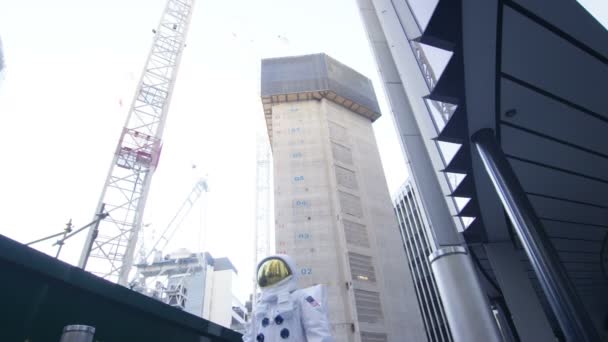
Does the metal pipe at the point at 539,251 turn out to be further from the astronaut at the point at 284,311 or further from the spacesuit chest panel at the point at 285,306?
the spacesuit chest panel at the point at 285,306

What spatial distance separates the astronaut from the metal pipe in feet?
10.3

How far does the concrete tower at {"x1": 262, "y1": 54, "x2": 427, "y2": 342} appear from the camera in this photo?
71.6ft

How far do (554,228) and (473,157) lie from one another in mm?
5402

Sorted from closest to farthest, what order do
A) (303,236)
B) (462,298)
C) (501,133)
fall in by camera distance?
(462,298) → (501,133) → (303,236)

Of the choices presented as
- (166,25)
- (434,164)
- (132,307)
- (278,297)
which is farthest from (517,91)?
(166,25)

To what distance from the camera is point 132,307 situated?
3145mm

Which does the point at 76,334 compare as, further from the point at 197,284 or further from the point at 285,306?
the point at 197,284

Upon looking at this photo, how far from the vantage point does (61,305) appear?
2.62 metres

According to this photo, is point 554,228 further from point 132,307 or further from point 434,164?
point 132,307

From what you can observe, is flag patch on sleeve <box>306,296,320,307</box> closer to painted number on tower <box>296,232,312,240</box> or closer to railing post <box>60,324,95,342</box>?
railing post <box>60,324,95,342</box>

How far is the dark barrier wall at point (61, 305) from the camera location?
7.63 ft

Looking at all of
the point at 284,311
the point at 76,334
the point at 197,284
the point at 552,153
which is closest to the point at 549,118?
the point at 552,153

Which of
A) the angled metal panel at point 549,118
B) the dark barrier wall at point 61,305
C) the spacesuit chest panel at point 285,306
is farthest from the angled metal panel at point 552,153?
the dark barrier wall at point 61,305

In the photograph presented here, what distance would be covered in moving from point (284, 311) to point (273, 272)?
1.88 ft
